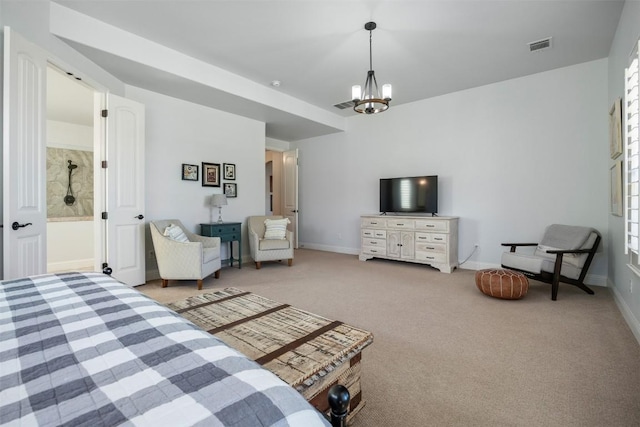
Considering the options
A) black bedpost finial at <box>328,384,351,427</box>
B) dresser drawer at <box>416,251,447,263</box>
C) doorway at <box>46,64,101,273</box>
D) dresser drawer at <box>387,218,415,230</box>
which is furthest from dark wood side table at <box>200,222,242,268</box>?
black bedpost finial at <box>328,384,351,427</box>

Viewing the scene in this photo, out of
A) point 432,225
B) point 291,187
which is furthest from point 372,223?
point 291,187

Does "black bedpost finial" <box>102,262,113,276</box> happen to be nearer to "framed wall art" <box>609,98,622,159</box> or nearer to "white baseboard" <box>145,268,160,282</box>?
"white baseboard" <box>145,268,160,282</box>

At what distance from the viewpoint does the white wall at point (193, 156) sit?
429 cm

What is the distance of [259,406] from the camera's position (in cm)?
59

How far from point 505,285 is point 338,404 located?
3177 millimetres

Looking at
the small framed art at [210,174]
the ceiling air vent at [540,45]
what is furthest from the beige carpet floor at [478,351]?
the ceiling air vent at [540,45]

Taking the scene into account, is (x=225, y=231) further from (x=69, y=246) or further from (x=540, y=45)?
(x=540, y=45)

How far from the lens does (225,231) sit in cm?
472

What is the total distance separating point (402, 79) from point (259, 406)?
4.70 m

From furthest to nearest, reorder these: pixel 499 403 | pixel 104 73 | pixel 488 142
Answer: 1. pixel 488 142
2. pixel 104 73
3. pixel 499 403

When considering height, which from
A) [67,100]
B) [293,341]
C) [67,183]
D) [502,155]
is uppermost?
[67,100]

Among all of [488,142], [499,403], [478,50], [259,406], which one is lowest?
[499,403]

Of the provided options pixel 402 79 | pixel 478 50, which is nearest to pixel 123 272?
pixel 402 79

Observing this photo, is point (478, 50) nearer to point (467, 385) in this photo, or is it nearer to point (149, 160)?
point (467, 385)
